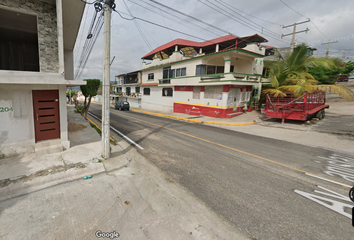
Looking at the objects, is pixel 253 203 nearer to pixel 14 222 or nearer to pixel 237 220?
pixel 237 220

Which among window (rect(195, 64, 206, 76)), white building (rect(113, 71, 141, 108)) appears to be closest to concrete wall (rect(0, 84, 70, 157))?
window (rect(195, 64, 206, 76))

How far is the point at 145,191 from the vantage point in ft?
14.3

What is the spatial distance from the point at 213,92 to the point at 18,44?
16.1 m

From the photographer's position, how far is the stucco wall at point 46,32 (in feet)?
19.8

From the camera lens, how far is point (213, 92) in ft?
58.1

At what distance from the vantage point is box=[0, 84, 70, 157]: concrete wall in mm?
5730

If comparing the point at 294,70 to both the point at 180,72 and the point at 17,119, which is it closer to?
the point at 180,72

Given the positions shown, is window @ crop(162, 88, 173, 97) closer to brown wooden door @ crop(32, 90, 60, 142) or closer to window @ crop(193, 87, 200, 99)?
window @ crop(193, 87, 200, 99)

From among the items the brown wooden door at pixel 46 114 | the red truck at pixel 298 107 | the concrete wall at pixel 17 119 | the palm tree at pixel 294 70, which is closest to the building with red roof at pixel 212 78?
the palm tree at pixel 294 70

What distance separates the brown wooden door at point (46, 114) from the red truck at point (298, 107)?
14625 millimetres

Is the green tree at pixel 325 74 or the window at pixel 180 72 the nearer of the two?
the green tree at pixel 325 74

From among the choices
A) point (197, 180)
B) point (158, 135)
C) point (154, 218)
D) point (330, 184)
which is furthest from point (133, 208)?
point (158, 135)

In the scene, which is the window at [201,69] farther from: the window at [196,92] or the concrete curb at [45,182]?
the concrete curb at [45,182]

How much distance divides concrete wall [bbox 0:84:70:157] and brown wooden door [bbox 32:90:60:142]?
0.14 m
